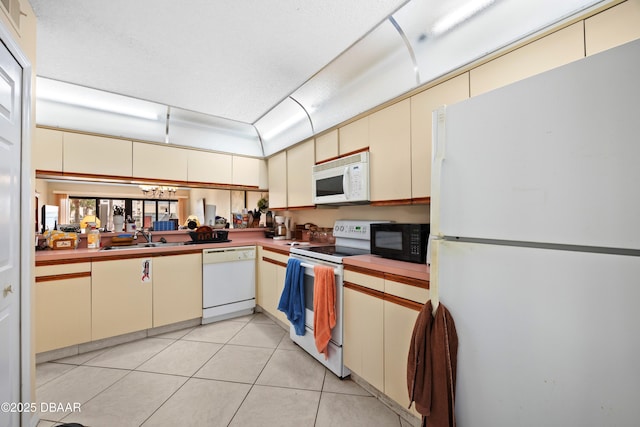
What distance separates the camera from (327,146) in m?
2.77

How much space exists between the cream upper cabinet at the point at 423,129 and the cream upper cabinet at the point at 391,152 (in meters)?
0.04

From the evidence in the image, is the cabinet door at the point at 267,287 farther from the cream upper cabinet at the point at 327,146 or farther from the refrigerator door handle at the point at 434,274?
the refrigerator door handle at the point at 434,274

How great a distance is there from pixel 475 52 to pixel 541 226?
1298 mm

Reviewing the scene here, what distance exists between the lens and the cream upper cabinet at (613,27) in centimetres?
113

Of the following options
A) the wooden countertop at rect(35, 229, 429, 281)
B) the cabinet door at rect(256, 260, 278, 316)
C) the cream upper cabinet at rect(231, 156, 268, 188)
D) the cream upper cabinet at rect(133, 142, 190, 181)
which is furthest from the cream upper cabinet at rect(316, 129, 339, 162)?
the cream upper cabinet at rect(133, 142, 190, 181)

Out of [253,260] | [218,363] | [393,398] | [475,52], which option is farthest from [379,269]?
[253,260]

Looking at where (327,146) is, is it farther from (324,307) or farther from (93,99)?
(93,99)

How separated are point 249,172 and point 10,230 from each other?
2579 mm

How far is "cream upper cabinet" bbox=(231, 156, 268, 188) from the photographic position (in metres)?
3.65

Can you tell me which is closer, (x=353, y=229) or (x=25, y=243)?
(x=25, y=243)

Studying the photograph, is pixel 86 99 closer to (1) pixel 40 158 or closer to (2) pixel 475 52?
(1) pixel 40 158

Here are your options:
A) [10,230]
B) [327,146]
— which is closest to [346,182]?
[327,146]

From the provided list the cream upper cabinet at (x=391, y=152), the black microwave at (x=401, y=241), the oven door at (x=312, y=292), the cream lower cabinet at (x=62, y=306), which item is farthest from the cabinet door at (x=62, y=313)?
the cream upper cabinet at (x=391, y=152)

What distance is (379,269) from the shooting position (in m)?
1.73
